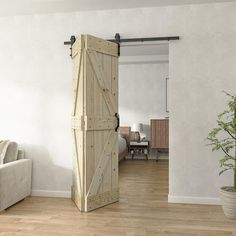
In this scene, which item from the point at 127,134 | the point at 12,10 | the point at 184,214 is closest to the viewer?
the point at 184,214

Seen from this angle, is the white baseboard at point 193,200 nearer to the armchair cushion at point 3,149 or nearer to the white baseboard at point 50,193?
the white baseboard at point 50,193

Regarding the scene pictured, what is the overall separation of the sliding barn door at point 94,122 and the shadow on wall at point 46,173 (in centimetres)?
30

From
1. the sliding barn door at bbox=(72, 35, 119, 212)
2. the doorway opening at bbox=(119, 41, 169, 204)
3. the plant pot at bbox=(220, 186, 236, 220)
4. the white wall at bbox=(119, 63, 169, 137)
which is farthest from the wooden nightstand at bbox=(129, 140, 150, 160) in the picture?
the plant pot at bbox=(220, 186, 236, 220)

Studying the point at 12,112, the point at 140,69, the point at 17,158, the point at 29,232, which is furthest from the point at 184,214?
the point at 140,69

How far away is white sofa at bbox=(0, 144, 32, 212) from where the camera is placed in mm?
3615

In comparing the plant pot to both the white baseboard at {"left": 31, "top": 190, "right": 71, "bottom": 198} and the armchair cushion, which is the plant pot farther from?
the armchair cushion

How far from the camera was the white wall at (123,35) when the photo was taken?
400cm

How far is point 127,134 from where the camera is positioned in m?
8.14

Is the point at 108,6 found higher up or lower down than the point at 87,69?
higher up

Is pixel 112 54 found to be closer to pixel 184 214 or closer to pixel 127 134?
pixel 184 214

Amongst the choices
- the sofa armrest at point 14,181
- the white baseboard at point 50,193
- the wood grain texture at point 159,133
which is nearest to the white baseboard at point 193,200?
the white baseboard at point 50,193

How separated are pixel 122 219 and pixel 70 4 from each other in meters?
2.78

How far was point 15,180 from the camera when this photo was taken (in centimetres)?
388

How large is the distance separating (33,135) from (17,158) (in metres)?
0.39
